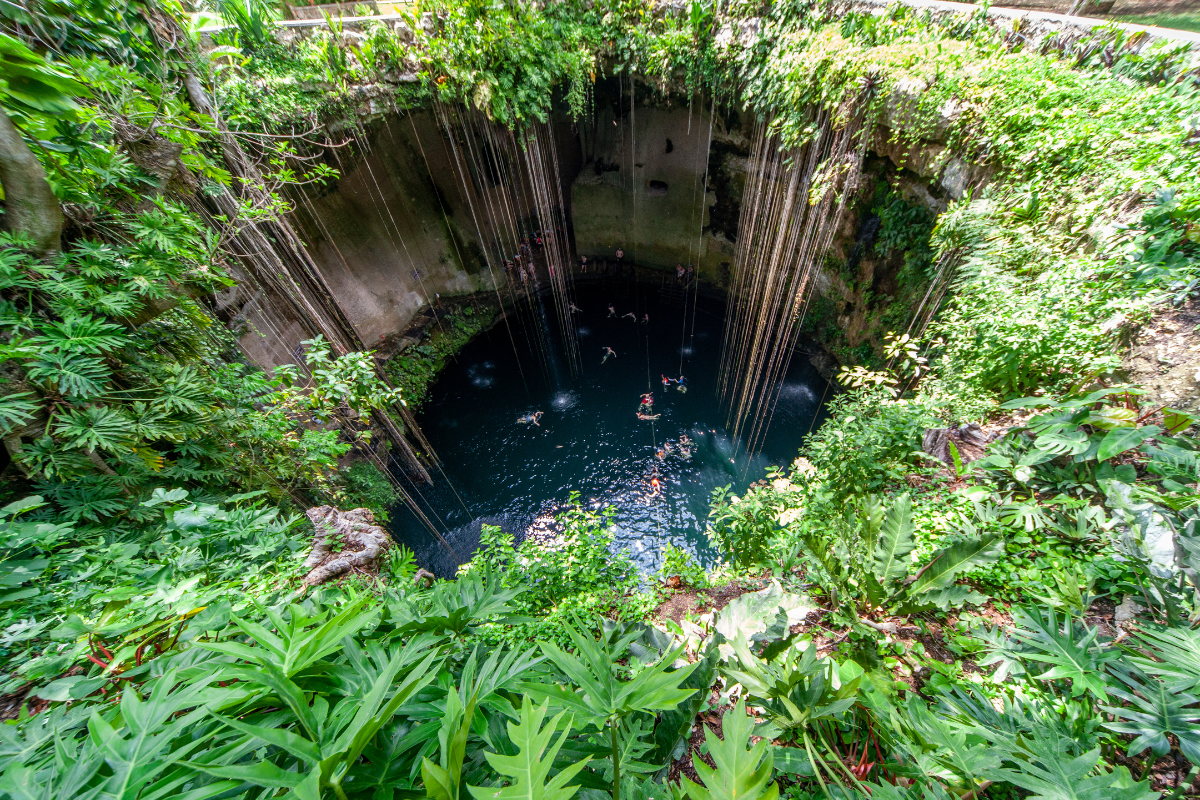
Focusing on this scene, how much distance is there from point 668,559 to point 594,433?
402cm

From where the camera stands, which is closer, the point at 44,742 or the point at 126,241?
the point at 44,742

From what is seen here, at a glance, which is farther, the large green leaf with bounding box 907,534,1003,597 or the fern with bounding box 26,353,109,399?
the fern with bounding box 26,353,109,399

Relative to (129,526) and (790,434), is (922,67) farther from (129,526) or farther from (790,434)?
(129,526)

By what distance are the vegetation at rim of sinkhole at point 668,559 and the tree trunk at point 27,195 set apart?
2.3 inches

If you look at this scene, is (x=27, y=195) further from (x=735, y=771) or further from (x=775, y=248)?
(x=775, y=248)

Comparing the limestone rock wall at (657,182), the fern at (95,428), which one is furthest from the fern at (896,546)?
the limestone rock wall at (657,182)

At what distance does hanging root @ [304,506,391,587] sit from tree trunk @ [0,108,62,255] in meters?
2.18

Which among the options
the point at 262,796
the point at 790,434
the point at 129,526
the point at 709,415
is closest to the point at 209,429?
the point at 129,526

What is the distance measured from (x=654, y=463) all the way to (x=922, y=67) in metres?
5.67

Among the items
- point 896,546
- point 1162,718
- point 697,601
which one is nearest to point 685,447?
point 697,601

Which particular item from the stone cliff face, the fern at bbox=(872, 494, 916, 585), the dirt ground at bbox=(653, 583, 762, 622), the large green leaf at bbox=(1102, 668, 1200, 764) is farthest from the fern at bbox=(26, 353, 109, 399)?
the large green leaf at bbox=(1102, 668, 1200, 764)

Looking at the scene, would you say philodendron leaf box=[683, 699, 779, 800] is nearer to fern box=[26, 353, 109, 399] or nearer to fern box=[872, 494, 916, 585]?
fern box=[872, 494, 916, 585]

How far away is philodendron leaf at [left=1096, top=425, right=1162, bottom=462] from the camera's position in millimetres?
1896

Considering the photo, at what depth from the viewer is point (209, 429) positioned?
3074 mm
